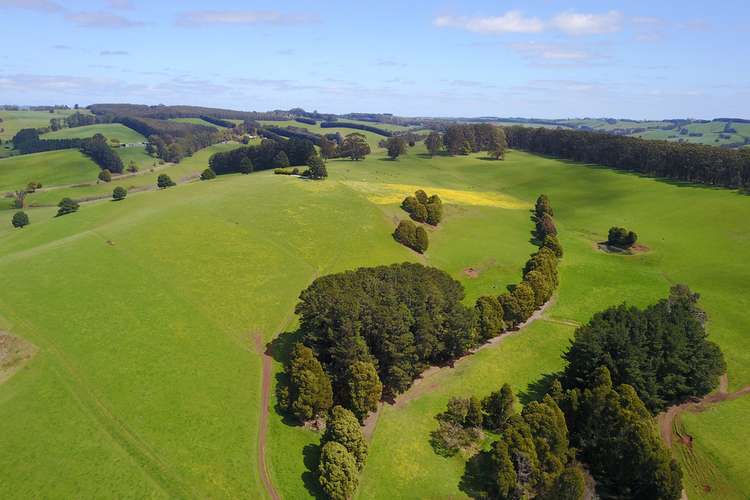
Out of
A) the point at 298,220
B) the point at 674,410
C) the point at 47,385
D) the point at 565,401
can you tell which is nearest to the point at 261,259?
the point at 298,220

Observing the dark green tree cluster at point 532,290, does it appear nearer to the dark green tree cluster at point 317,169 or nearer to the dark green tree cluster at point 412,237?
the dark green tree cluster at point 412,237

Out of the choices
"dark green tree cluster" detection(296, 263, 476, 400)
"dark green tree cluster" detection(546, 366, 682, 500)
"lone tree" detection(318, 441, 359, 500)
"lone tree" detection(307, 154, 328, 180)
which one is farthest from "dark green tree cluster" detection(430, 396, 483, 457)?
"lone tree" detection(307, 154, 328, 180)

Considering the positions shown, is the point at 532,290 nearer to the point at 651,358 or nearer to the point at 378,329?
the point at 651,358

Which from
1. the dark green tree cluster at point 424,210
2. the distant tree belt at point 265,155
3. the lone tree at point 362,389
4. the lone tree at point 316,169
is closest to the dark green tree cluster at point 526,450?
the lone tree at point 362,389

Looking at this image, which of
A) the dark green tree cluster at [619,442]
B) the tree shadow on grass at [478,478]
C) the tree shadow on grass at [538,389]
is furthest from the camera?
the tree shadow on grass at [538,389]

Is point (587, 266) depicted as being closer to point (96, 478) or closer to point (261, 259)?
point (261, 259)

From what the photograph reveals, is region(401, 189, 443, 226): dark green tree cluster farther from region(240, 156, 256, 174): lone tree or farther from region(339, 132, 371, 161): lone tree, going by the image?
region(339, 132, 371, 161): lone tree
